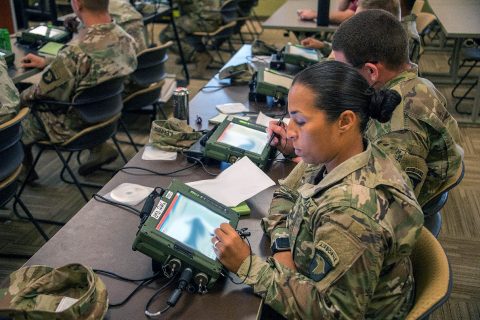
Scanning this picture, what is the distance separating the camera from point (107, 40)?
279 cm

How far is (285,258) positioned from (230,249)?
5.8 inches

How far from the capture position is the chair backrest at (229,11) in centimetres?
498

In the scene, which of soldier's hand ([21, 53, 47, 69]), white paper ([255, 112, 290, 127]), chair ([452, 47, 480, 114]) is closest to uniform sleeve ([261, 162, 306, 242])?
white paper ([255, 112, 290, 127])

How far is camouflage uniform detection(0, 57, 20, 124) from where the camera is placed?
225 centimetres

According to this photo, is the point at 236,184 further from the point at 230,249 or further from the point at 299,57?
the point at 299,57

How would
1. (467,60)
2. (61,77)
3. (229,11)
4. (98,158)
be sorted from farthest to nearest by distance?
(229,11), (467,60), (98,158), (61,77)

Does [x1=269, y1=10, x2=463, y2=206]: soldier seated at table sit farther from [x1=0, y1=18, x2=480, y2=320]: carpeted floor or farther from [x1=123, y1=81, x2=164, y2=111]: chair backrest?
[x1=123, y1=81, x2=164, y2=111]: chair backrest

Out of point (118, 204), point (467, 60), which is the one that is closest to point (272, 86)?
point (118, 204)

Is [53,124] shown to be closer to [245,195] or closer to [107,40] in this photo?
[107,40]

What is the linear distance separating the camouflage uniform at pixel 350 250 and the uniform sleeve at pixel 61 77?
175 centimetres

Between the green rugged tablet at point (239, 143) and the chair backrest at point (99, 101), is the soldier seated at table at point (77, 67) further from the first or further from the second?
the green rugged tablet at point (239, 143)

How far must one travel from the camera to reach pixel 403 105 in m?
1.76

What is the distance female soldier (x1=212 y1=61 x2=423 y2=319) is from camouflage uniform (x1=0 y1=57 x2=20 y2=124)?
4.43 feet

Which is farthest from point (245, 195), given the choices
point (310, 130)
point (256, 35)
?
point (256, 35)
